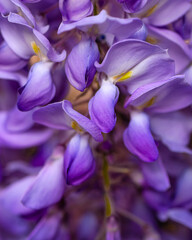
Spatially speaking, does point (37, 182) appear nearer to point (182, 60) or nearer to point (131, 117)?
point (131, 117)

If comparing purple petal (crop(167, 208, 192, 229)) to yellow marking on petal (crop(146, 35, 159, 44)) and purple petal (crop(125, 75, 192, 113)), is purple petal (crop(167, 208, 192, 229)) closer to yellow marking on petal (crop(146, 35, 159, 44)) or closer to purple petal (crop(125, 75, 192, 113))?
purple petal (crop(125, 75, 192, 113))

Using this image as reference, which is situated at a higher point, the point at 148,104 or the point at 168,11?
the point at 168,11

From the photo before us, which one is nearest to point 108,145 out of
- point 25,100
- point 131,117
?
point 131,117

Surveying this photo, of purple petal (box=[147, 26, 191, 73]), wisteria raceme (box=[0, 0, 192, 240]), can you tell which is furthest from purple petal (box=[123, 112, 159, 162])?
purple petal (box=[147, 26, 191, 73])

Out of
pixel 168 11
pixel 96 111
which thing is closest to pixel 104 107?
pixel 96 111

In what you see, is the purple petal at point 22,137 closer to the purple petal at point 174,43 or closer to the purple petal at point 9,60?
the purple petal at point 9,60

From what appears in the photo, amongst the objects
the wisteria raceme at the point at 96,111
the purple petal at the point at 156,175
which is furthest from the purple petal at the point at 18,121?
the purple petal at the point at 156,175

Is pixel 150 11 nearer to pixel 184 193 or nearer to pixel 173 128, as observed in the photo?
pixel 173 128
